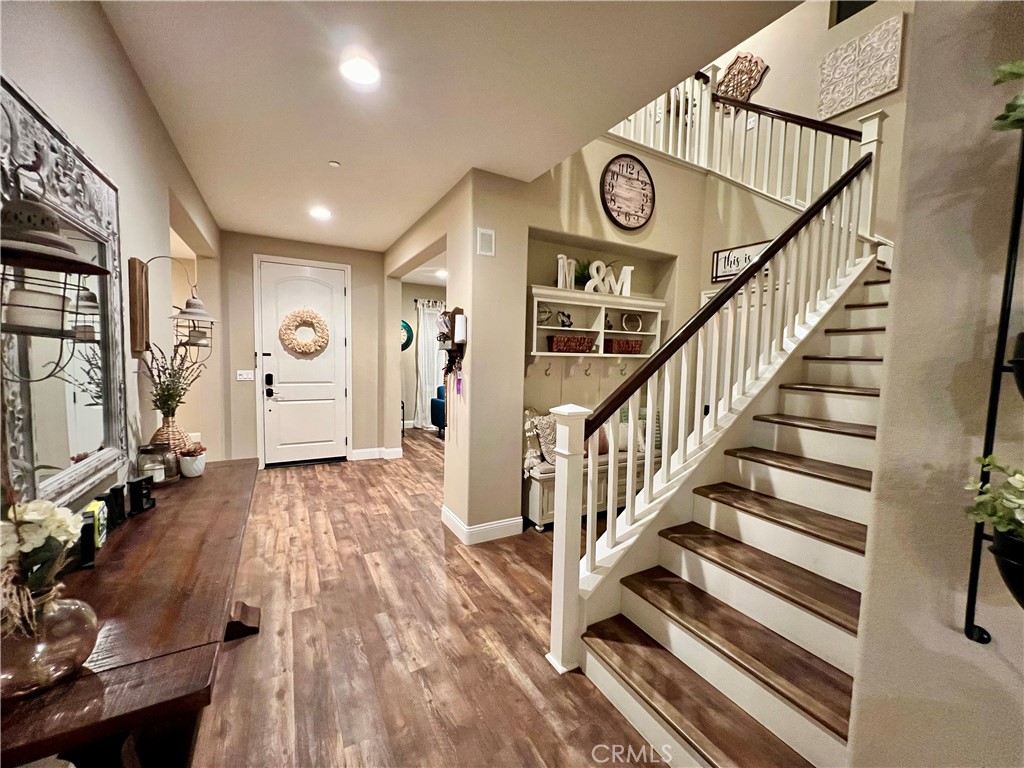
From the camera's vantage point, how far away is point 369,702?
158cm

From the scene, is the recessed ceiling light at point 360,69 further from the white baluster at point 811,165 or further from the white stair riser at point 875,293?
the white baluster at point 811,165

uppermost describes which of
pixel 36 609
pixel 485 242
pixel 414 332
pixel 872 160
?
pixel 872 160

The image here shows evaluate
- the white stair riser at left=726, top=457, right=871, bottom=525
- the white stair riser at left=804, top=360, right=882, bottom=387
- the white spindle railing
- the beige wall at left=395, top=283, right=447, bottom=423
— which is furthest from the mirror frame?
the beige wall at left=395, top=283, right=447, bottom=423

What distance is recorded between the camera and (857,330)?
235 centimetres

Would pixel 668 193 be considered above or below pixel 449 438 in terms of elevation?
above

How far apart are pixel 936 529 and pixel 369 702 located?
6.22 ft

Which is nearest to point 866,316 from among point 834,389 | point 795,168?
point 834,389

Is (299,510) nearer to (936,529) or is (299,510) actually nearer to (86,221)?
(86,221)

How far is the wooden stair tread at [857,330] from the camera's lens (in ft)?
7.54

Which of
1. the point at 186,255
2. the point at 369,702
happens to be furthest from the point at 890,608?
the point at 186,255

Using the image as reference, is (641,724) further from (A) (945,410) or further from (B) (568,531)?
(A) (945,410)

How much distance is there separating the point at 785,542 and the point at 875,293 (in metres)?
1.93

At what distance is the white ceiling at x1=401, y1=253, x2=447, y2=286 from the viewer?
553 cm

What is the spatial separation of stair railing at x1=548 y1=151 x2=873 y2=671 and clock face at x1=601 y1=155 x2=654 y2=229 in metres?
1.38
